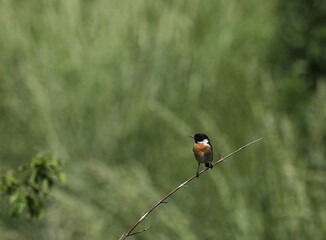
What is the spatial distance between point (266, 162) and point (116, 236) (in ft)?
4.48

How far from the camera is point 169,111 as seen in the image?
15.0 ft

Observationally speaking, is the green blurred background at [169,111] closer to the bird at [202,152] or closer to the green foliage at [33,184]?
the green foliage at [33,184]

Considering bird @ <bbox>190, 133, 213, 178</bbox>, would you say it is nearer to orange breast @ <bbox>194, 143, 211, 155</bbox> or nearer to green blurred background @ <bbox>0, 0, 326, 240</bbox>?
orange breast @ <bbox>194, 143, 211, 155</bbox>

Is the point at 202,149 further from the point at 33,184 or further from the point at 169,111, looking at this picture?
the point at 169,111

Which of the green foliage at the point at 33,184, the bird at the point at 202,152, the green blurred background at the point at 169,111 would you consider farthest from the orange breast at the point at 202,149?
the green blurred background at the point at 169,111

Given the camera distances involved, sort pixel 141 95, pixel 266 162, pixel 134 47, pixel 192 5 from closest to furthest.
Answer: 1. pixel 266 162
2. pixel 141 95
3. pixel 134 47
4. pixel 192 5

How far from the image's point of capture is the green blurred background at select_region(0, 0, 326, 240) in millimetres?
4449

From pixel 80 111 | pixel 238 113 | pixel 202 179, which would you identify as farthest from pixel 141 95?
pixel 202 179

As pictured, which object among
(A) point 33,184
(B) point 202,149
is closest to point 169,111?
(A) point 33,184

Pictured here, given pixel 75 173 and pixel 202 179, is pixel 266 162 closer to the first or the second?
pixel 202 179

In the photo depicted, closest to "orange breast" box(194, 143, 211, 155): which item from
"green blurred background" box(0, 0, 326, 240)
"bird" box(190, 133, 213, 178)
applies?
"bird" box(190, 133, 213, 178)

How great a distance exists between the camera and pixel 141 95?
20.1 ft

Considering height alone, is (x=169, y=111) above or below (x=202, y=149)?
above

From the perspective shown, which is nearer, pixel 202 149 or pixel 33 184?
pixel 202 149
